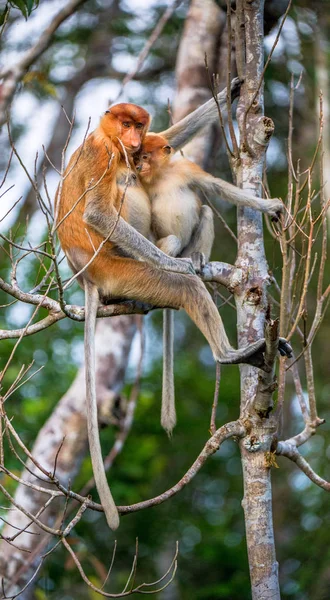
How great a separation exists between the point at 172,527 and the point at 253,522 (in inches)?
188

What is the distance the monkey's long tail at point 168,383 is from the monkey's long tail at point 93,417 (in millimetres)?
496

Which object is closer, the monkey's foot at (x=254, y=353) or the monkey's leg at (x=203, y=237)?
the monkey's foot at (x=254, y=353)

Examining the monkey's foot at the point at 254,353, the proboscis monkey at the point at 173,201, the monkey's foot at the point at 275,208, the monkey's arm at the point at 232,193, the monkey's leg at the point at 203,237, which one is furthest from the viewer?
the monkey's leg at the point at 203,237

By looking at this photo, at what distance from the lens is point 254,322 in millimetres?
Result: 3096

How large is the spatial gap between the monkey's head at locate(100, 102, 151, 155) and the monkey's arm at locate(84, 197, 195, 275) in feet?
1.04

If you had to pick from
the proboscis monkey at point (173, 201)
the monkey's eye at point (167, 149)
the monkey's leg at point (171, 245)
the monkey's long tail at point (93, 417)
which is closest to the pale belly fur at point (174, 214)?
the proboscis monkey at point (173, 201)

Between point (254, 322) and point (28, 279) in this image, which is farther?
point (28, 279)

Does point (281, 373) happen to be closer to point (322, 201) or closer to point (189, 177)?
point (322, 201)

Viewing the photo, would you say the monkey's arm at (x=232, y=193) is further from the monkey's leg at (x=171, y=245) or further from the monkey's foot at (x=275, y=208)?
the monkey's leg at (x=171, y=245)

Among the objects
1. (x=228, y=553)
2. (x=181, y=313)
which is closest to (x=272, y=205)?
(x=228, y=553)

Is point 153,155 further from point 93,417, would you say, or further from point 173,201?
point 93,417

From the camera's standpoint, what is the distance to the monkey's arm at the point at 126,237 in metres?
3.56

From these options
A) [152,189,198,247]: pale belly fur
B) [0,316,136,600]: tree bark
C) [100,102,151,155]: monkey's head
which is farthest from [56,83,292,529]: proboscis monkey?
[0,316,136,600]: tree bark

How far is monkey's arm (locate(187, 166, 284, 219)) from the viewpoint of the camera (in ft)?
11.0
